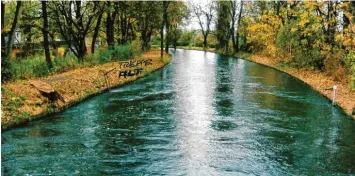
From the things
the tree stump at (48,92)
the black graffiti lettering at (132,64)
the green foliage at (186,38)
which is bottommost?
the tree stump at (48,92)

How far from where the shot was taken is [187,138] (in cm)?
1475

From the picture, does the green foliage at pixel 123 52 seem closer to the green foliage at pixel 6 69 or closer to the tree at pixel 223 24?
the green foliage at pixel 6 69

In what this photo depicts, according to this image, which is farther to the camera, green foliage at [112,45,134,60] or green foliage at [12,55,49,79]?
green foliage at [112,45,134,60]

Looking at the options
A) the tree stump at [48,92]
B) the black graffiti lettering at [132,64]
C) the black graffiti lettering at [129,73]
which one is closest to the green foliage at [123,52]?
the black graffiti lettering at [132,64]

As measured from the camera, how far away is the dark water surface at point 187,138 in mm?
11664

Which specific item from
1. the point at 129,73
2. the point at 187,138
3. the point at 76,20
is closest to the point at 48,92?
the point at 187,138

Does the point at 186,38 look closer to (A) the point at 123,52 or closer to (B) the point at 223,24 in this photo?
(B) the point at 223,24

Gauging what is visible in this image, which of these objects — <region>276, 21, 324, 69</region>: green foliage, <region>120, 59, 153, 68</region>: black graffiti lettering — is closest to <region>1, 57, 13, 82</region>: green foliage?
<region>120, 59, 153, 68</region>: black graffiti lettering

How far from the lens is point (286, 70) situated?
130 feet

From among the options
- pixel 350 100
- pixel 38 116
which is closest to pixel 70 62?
pixel 38 116

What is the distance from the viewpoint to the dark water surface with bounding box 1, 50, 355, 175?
1166cm

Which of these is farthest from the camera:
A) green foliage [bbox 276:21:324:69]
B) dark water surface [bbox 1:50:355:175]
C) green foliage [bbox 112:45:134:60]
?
green foliage [bbox 112:45:134:60]

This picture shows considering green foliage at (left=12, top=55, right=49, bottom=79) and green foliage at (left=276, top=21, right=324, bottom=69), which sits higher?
green foliage at (left=276, top=21, right=324, bottom=69)

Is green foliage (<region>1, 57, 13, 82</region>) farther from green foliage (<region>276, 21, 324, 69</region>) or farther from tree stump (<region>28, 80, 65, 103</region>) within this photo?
green foliage (<region>276, 21, 324, 69</region>)
